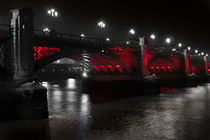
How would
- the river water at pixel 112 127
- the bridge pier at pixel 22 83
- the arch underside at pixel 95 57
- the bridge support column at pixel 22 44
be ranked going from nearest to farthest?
the river water at pixel 112 127, the bridge pier at pixel 22 83, the bridge support column at pixel 22 44, the arch underside at pixel 95 57

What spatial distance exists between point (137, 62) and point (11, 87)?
3028 cm

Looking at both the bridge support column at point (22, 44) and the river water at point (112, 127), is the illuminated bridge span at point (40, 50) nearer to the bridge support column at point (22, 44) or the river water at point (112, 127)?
the bridge support column at point (22, 44)

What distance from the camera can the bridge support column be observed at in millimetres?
20828

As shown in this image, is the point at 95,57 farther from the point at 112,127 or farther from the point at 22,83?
the point at 112,127

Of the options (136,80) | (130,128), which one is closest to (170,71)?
(136,80)

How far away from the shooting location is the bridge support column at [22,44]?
20.8 metres

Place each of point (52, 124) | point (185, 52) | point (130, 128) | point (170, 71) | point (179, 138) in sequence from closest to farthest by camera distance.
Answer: point (179, 138) < point (130, 128) < point (52, 124) < point (185, 52) < point (170, 71)

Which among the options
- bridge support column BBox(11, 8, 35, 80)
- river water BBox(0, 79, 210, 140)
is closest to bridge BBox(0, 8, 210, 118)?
bridge support column BBox(11, 8, 35, 80)

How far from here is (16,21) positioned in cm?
2152

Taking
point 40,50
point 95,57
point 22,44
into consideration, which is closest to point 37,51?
point 40,50

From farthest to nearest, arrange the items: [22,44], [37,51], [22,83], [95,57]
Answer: [95,57] → [37,51] → [22,44] → [22,83]

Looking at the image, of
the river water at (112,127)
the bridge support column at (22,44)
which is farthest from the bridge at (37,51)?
the river water at (112,127)

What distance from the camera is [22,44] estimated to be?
21.5 metres

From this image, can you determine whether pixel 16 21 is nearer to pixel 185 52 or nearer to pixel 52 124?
pixel 52 124
